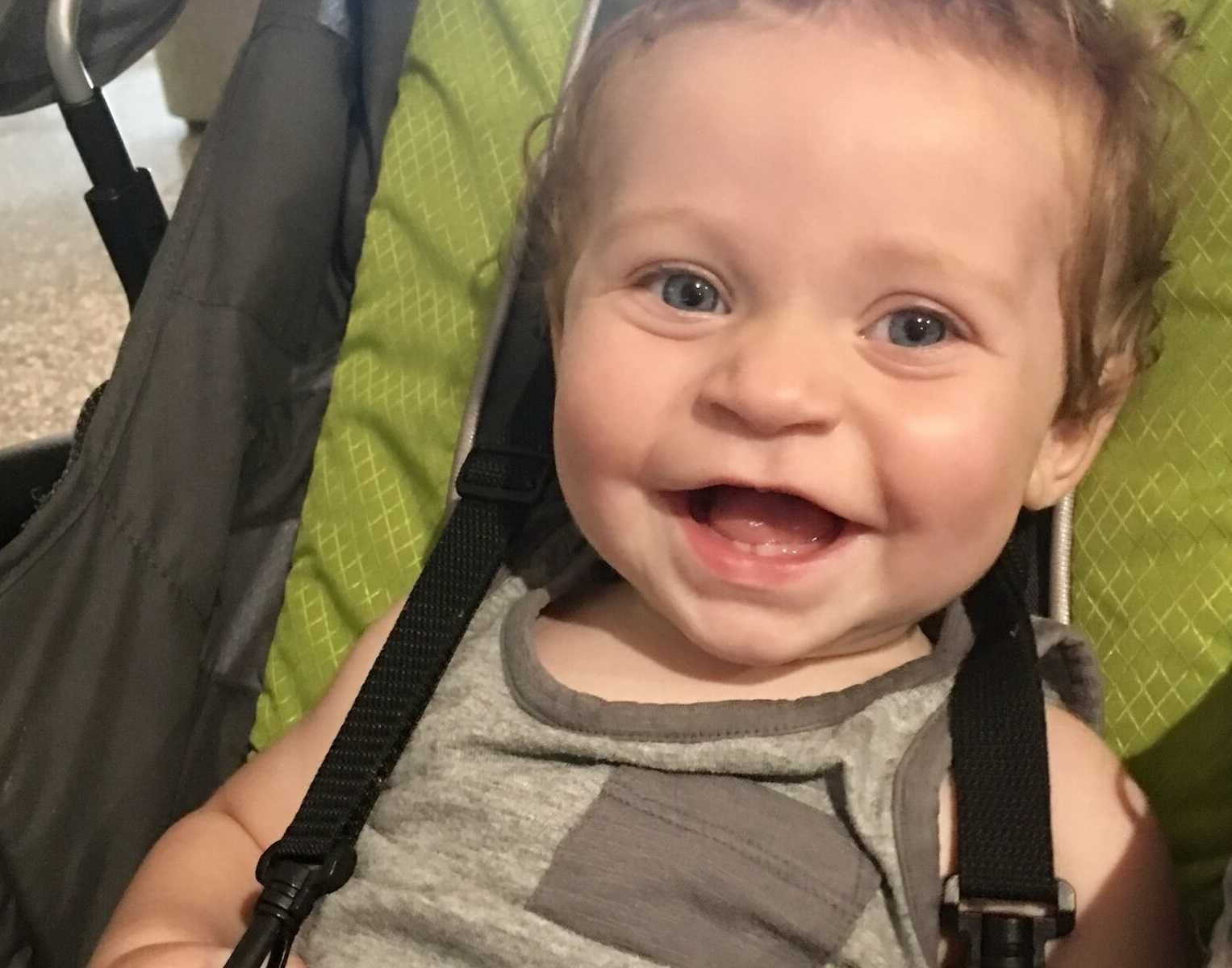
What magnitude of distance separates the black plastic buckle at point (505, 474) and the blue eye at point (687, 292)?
0.68 ft

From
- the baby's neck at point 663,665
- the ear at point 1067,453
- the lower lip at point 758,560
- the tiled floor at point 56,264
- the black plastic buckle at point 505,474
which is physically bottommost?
the tiled floor at point 56,264

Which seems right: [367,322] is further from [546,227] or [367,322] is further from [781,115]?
[781,115]

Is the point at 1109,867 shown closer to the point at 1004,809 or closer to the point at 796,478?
the point at 1004,809

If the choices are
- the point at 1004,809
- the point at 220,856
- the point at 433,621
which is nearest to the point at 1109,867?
the point at 1004,809

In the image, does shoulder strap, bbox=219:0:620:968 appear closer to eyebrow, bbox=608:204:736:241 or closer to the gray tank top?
the gray tank top

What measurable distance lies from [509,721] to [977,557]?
282 millimetres

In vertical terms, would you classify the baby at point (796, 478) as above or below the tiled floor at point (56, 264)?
above

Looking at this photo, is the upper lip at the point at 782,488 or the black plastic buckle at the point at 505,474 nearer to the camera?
the upper lip at the point at 782,488

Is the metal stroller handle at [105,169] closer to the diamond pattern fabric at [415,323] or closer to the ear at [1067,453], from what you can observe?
the diamond pattern fabric at [415,323]

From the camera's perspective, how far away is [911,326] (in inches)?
26.3

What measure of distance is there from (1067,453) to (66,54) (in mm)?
706

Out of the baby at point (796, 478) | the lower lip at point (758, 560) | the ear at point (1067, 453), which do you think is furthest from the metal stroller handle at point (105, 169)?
the ear at point (1067, 453)

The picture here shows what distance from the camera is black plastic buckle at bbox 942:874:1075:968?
659 mm

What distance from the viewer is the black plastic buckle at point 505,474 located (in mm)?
876
